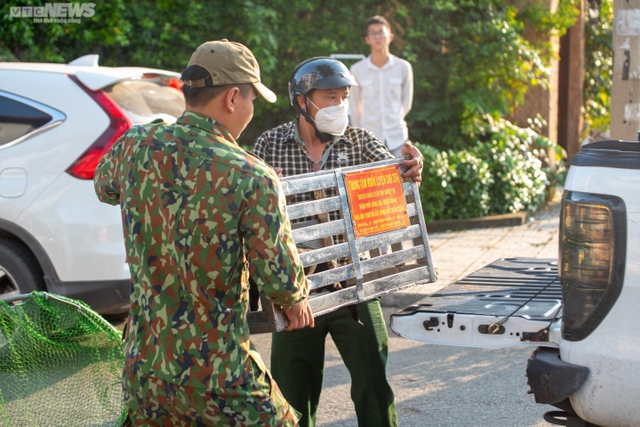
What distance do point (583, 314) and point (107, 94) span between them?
3.92 m

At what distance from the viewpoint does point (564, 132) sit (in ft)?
49.0

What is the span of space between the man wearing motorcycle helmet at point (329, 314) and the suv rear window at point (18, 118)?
8.20 ft

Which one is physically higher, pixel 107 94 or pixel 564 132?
pixel 107 94

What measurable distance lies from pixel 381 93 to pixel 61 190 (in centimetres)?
392

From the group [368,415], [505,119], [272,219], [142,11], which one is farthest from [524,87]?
[272,219]

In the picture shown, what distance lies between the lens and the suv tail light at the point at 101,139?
599cm

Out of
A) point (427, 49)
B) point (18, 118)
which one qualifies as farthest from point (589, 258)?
point (427, 49)

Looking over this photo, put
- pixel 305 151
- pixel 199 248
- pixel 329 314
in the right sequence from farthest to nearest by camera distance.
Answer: pixel 305 151 → pixel 329 314 → pixel 199 248

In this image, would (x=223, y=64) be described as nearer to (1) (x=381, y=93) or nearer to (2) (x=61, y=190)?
(2) (x=61, y=190)

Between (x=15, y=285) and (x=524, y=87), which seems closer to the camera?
(x=15, y=285)

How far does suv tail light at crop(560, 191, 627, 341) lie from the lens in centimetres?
309

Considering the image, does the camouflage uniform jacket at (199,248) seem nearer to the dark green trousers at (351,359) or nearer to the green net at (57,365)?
the dark green trousers at (351,359)

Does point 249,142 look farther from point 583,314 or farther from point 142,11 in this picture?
point 583,314

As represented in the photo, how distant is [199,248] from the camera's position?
271cm
